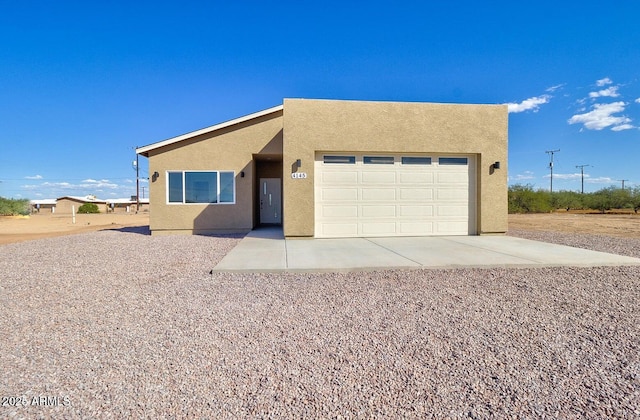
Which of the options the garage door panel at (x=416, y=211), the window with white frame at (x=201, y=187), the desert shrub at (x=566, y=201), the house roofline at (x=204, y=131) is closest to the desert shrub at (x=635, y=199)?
the desert shrub at (x=566, y=201)

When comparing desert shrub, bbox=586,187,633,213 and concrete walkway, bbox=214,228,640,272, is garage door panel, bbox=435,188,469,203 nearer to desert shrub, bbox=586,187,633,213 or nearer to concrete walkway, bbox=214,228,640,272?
concrete walkway, bbox=214,228,640,272

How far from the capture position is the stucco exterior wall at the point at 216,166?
39.0ft

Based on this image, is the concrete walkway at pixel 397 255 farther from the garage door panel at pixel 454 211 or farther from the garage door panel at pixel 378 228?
the garage door panel at pixel 454 211

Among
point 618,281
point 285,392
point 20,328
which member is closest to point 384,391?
point 285,392

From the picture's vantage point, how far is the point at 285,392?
2316 mm

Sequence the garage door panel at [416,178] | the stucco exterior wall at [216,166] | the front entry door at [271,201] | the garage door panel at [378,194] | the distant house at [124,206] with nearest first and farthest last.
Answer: the garage door panel at [378,194]
the garage door panel at [416,178]
the stucco exterior wall at [216,166]
the front entry door at [271,201]
the distant house at [124,206]

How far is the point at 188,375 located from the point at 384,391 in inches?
58.3

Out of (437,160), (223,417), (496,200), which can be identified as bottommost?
(223,417)

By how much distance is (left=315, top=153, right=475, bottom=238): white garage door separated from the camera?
1015 centimetres

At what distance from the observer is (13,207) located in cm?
2800

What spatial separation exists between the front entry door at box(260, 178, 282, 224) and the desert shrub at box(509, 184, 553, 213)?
23921mm

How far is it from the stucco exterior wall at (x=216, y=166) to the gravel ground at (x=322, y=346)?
21.4ft

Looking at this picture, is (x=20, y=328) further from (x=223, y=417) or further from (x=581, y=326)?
(x=581, y=326)

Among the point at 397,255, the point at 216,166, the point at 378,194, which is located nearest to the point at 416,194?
the point at 378,194
